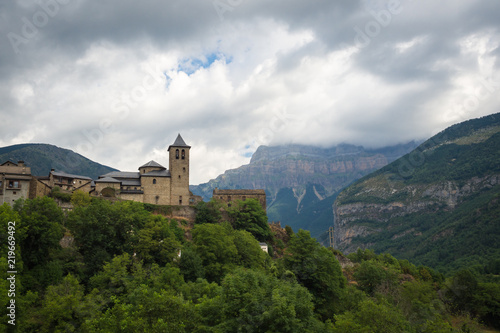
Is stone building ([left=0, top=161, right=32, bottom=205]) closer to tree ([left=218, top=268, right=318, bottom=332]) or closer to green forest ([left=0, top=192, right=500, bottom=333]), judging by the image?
green forest ([left=0, top=192, right=500, bottom=333])

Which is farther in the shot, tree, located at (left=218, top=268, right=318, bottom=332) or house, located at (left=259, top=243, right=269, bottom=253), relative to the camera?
house, located at (left=259, top=243, right=269, bottom=253)

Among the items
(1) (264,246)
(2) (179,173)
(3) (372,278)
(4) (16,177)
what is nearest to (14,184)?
(4) (16,177)

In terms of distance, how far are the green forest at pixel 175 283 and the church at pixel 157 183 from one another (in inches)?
146

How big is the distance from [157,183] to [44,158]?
12460 cm

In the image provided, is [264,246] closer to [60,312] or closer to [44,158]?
[60,312]

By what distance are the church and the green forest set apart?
3.72 m

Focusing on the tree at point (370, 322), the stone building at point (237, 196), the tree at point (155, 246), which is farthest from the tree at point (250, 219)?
the tree at point (370, 322)

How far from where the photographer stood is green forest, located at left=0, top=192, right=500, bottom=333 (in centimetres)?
2805

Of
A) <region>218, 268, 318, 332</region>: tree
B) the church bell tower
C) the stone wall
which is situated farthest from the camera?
the church bell tower

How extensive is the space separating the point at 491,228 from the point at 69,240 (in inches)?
5871

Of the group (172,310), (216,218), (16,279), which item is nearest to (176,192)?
(216,218)

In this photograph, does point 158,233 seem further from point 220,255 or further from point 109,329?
point 109,329

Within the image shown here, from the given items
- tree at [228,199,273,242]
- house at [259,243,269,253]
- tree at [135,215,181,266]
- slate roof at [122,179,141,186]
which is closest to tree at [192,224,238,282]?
tree at [135,215,181,266]

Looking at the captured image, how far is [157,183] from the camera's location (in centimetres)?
7425
